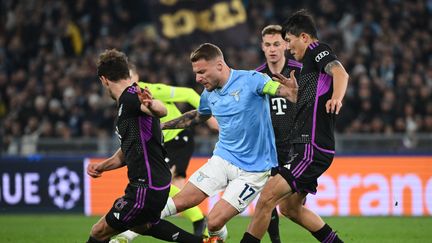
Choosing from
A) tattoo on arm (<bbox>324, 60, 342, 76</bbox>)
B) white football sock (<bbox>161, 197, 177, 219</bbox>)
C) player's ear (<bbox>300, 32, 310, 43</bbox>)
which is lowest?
white football sock (<bbox>161, 197, 177, 219</bbox>)

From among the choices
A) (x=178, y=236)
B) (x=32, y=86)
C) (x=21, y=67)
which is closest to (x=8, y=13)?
(x=21, y=67)

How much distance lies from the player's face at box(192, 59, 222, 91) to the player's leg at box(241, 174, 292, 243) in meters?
1.18

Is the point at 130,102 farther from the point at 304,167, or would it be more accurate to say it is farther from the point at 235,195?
Answer: the point at 304,167

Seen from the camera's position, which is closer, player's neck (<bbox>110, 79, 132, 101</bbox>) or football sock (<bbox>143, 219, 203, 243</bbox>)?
player's neck (<bbox>110, 79, 132, 101</bbox>)

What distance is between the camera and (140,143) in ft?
26.3

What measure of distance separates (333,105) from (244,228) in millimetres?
5995

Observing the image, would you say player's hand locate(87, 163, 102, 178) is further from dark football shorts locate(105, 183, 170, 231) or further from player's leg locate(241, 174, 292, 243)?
player's leg locate(241, 174, 292, 243)

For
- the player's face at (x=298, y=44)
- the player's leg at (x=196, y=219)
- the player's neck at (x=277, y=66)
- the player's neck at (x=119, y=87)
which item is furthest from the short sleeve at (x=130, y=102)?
the player's leg at (x=196, y=219)

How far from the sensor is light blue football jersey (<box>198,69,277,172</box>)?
8500mm

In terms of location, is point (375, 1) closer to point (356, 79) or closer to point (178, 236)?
point (356, 79)

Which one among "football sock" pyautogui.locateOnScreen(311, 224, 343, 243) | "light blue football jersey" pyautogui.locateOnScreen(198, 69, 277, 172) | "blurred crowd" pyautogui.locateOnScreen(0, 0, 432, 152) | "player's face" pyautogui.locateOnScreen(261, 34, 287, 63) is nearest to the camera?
"light blue football jersey" pyautogui.locateOnScreen(198, 69, 277, 172)

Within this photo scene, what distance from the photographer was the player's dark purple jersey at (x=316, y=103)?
8.23 meters

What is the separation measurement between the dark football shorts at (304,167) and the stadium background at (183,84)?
3421 millimetres

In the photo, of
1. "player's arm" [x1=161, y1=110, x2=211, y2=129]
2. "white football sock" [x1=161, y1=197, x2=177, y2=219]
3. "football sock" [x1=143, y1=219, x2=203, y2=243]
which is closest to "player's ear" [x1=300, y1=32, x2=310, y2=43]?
"player's arm" [x1=161, y1=110, x2=211, y2=129]
